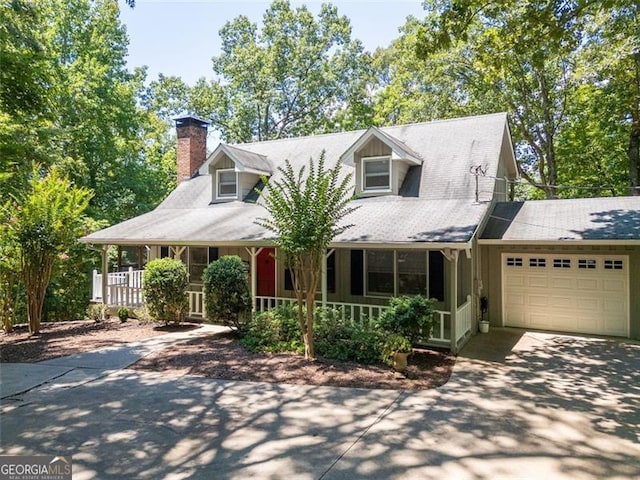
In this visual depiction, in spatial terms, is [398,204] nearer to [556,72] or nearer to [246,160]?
[246,160]

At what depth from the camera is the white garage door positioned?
10383 millimetres

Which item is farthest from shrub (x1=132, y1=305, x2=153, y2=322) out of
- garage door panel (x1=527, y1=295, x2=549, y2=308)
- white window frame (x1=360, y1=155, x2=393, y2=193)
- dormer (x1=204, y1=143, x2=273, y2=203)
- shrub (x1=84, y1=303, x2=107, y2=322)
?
garage door panel (x1=527, y1=295, x2=549, y2=308)

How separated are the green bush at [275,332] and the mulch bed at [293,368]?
0.26m

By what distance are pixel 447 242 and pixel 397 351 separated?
2451 mm

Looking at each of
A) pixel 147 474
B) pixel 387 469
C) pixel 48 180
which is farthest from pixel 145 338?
pixel 387 469

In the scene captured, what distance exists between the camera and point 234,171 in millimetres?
14836

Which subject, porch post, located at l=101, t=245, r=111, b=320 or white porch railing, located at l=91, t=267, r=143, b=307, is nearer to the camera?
porch post, located at l=101, t=245, r=111, b=320

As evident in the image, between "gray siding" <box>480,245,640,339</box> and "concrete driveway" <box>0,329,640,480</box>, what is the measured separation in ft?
11.3

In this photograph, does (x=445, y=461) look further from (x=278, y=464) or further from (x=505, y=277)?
(x=505, y=277)

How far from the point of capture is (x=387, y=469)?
4.23 metres

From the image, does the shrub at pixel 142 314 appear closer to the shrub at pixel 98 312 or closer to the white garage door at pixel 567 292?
the shrub at pixel 98 312

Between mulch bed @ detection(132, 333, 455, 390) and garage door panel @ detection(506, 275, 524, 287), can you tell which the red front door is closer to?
mulch bed @ detection(132, 333, 455, 390)

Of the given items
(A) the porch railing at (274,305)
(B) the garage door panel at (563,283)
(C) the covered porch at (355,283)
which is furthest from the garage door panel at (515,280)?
(A) the porch railing at (274,305)

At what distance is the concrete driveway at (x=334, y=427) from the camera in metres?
4.29
